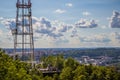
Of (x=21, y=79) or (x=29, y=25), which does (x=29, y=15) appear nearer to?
(x=29, y=25)

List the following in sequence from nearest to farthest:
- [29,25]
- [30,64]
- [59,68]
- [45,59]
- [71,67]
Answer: [29,25] → [30,64] → [71,67] → [59,68] → [45,59]

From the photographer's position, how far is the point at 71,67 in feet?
277

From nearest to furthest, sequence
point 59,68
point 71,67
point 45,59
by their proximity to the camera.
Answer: point 71,67 < point 59,68 < point 45,59

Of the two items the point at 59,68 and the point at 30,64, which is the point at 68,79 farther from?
the point at 59,68

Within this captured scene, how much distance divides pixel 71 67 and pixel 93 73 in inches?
266

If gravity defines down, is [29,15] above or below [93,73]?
above

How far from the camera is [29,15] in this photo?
68.1 metres

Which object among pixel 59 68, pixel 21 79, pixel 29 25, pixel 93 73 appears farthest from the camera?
pixel 59 68

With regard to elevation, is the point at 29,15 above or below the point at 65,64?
above

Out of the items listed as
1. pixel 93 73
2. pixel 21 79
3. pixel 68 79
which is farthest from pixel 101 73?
pixel 21 79

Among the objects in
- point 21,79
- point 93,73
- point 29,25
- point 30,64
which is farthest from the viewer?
point 93,73

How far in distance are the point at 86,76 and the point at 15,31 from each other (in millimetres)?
16373

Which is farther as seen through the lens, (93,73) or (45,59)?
(45,59)

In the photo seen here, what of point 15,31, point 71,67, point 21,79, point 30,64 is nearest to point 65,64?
point 71,67
